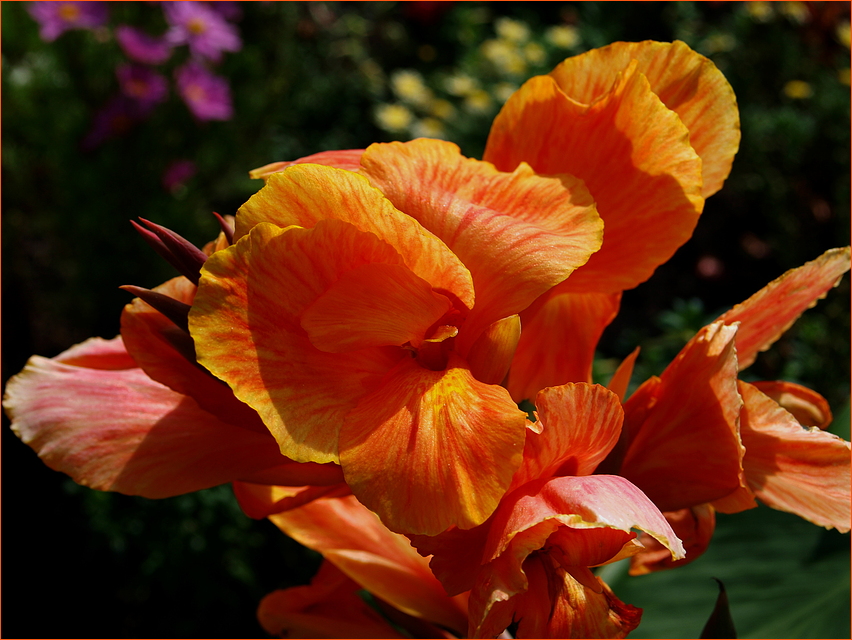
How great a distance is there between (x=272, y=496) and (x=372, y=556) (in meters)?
0.12

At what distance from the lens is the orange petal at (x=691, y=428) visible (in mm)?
466

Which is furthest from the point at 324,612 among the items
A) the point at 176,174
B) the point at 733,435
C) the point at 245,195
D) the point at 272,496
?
the point at 245,195

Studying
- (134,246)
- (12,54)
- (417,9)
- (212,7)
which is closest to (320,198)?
(134,246)

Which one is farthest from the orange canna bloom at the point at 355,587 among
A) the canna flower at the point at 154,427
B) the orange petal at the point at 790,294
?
the orange petal at the point at 790,294

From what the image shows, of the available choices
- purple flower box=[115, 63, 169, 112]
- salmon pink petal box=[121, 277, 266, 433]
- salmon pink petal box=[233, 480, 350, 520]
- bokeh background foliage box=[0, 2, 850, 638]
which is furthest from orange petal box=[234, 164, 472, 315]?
purple flower box=[115, 63, 169, 112]

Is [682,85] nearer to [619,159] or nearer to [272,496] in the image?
[619,159]

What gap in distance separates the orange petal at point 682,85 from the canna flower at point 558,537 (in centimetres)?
20

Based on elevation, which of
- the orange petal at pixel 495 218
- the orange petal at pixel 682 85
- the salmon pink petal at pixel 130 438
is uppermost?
the orange petal at pixel 682 85

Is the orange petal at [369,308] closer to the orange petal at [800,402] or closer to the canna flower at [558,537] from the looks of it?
the canna flower at [558,537]

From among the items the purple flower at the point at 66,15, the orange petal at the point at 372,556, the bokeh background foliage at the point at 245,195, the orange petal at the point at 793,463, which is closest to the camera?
the orange petal at the point at 793,463

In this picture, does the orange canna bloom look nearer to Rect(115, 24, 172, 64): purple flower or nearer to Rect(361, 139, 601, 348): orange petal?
Rect(361, 139, 601, 348): orange petal

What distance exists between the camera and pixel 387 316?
0.43 metres

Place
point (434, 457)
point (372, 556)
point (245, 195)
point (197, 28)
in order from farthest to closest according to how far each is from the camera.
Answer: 1. point (245, 195)
2. point (197, 28)
3. point (372, 556)
4. point (434, 457)

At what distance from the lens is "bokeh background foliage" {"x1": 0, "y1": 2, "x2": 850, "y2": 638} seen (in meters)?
1.43
